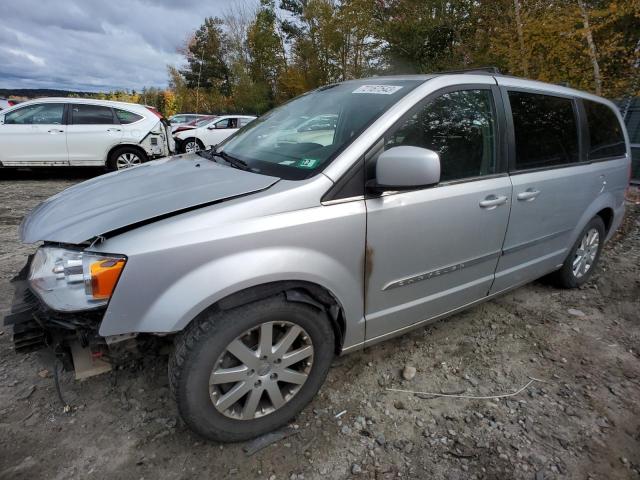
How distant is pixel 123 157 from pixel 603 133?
768 cm

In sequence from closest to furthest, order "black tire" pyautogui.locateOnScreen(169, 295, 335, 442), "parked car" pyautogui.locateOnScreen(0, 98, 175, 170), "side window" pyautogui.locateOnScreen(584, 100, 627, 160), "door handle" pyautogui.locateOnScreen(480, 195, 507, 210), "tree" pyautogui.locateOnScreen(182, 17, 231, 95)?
"black tire" pyautogui.locateOnScreen(169, 295, 335, 442) → "door handle" pyautogui.locateOnScreen(480, 195, 507, 210) → "side window" pyautogui.locateOnScreen(584, 100, 627, 160) → "parked car" pyautogui.locateOnScreen(0, 98, 175, 170) → "tree" pyautogui.locateOnScreen(182, 17, 231, 95)

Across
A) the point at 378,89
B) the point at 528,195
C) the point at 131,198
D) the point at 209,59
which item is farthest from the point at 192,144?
the point at 209,59

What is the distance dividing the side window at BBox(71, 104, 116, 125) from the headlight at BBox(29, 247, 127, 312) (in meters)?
6.92

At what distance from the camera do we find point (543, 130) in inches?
100

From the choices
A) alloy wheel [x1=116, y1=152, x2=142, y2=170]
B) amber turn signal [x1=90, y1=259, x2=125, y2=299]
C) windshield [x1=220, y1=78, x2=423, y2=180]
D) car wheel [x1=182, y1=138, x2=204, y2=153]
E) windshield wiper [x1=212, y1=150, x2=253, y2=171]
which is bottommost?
car wheel [x1=182, y1=138, x2=204, y2=153]

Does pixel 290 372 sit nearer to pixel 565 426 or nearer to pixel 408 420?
pixel 408 420

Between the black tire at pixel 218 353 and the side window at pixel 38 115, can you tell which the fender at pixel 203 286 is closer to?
the black tire at pixel 218 353

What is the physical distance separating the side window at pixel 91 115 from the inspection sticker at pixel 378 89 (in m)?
6.81

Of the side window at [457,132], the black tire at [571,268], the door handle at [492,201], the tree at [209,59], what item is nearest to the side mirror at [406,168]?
the side window at [457,132]

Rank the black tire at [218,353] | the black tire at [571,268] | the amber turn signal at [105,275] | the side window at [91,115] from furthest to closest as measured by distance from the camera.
Result: the side window at [91,115] → the black tire at [571,268] → the black tire at [218,353] → the amber turn signal at [105,275]

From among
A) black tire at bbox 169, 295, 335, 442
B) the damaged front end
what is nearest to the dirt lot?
black tire at bbox 169, 295, 335, 442

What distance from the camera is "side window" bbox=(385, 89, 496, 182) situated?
6.37 ft

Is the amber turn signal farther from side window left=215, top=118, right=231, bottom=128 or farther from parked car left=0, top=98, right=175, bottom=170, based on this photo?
side window left=215, top=118, right=231, bottom=128

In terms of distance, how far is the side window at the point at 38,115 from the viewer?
672cm
